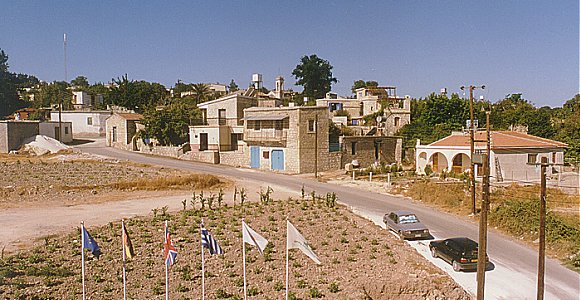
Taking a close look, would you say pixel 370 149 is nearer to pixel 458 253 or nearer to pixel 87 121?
pixel 458 253

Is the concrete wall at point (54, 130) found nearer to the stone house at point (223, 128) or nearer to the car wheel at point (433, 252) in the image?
Answer: the stone house at point (223, 128)

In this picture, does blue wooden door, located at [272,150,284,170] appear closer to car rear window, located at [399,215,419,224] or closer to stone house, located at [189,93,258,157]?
stone house, located at [189,93,258,157]

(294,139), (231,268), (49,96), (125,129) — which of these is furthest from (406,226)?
(49,96)

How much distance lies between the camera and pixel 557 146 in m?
37.2

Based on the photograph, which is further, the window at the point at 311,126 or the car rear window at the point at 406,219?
the window at the point at 311,126

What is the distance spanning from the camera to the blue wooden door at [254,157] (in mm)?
43062

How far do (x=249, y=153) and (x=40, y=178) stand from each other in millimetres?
18561

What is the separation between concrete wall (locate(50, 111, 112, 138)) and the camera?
210 ft

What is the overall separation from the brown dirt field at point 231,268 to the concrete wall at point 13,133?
38982 mm

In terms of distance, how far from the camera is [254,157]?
142ft

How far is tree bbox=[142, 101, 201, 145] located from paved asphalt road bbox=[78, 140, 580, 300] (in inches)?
535

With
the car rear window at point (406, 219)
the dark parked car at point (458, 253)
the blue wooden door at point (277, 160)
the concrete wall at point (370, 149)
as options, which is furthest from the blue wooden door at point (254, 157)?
the dark parked car at point (458, 253)

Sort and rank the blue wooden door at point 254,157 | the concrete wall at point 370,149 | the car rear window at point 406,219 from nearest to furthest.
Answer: the car rear window at point 406,219 < the concrete wall at point 370,149 < the blue wooden door at point 254,157

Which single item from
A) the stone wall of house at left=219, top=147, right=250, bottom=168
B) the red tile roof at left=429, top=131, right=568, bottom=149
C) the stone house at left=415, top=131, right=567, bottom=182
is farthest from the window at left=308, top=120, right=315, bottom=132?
the red tile roof at left=429, top=131, right=568, bottom=149
